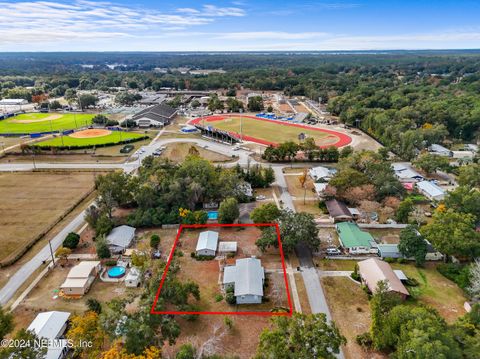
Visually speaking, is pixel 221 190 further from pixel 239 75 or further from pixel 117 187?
pixel 239 75

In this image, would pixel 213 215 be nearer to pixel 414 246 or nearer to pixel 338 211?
pixel 338 211

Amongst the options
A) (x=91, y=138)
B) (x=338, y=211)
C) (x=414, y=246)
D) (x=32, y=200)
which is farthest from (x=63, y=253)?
(x=91, y=138)

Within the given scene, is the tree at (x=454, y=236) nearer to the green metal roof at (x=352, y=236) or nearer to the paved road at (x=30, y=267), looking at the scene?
the green metal roof at (x=352, y=236)

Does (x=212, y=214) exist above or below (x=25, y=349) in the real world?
below

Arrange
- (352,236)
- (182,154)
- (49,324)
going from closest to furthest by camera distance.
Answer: (49,324)
(352,236)
(182,154)

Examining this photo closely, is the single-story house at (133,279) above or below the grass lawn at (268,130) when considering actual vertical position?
below

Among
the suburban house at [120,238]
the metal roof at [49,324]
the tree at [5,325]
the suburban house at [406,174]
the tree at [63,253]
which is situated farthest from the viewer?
the suburban house at [406,174]

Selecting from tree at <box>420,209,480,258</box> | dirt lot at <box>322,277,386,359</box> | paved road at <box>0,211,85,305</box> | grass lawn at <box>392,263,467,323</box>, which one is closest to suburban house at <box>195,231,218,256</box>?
dirt lot at <box>322,277,386,359</box>

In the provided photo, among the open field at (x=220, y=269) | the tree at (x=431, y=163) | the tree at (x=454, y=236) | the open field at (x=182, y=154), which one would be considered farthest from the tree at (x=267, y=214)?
the tree at (x=431, y=163)
